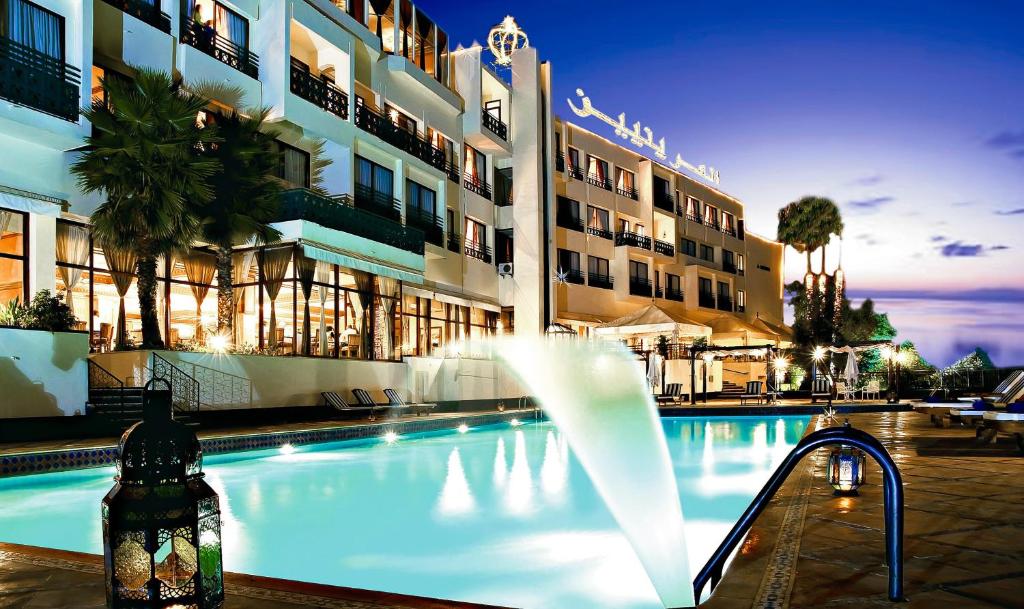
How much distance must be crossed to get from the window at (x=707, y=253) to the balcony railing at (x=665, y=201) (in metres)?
5.41

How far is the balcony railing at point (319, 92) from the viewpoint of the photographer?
23.8 m

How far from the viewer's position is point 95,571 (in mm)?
4840

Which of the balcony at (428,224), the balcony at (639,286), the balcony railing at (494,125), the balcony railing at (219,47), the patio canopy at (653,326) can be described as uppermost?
the balcony railing at (494,125)

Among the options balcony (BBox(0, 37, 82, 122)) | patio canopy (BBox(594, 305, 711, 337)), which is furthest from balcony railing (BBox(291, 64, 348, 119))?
patio canopy (BBox(594, 305, 711, 337))

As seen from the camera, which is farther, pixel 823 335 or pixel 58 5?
pixel 823 335

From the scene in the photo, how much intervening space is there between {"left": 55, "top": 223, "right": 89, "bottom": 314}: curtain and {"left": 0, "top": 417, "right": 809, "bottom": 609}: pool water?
672 cm

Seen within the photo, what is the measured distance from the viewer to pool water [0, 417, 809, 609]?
747 centimetres

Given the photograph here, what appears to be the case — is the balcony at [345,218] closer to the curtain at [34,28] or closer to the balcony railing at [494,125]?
the curtain at [34,28]

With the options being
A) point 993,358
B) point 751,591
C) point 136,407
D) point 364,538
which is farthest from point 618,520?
point 993,358

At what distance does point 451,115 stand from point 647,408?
49.4 ft

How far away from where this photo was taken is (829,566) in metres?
4.82

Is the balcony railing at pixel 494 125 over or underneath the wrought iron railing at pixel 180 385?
over

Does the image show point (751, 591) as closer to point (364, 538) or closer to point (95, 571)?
point (95, 571)

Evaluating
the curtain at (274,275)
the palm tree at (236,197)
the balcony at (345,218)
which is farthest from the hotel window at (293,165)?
the curtain at (274,275)
